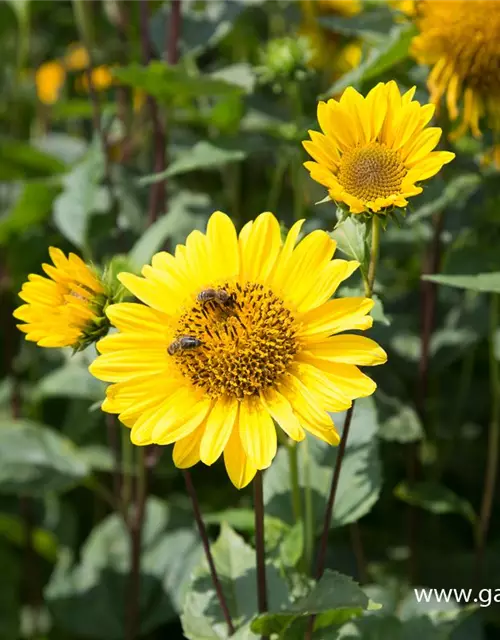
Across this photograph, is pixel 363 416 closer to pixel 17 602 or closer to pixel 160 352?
pixel 160 352

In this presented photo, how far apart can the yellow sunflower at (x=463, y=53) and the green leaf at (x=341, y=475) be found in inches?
14.3

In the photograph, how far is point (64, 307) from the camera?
689mm

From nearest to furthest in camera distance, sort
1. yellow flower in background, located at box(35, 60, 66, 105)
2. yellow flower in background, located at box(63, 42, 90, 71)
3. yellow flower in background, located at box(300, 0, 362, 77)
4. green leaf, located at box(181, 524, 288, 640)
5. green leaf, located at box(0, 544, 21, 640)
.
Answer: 1. green leaf, located at box(181, 524, 288, 640)
2. green leaf, located at box(0, 544, 21, 640)
3. yellow flower in background, located at box(300, 0, 362, 77)
4. yellow flower in background, located at box(63, 42, 90, 71)
5. yellow flower in background, located at box(35, 60, 66, 105)

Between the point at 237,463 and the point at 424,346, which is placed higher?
the point at 424,346

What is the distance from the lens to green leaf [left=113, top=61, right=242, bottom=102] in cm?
102

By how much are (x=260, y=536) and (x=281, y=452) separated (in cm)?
32

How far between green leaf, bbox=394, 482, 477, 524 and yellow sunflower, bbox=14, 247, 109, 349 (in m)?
0.53

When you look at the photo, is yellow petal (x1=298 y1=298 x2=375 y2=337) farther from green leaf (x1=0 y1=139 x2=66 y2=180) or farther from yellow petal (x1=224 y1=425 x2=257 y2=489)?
green leaf (x1=0 y1=139 x2=66 y2=180)

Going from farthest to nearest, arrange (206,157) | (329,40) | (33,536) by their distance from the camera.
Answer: (329,40) < (33,536) < (206,157)

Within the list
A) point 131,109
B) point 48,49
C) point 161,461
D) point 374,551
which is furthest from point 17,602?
point 48,49

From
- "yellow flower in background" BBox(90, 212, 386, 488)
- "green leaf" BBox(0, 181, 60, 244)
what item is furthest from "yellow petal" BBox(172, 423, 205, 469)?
"green leaf" BBox(0, 181, 60, 244)

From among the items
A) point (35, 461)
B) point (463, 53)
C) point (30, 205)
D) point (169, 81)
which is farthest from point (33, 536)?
point (463, 53)

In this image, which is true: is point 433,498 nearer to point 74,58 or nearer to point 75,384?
point 75,384

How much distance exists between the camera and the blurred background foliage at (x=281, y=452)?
38.1 inches
